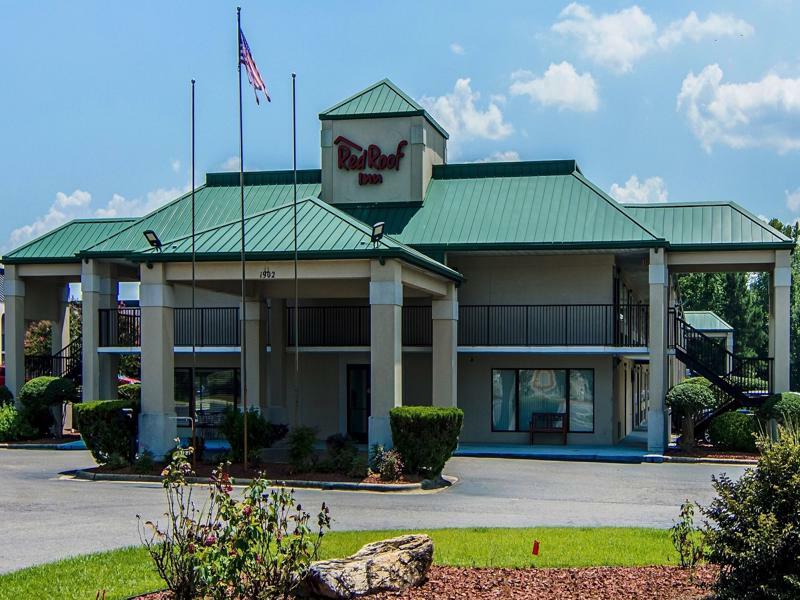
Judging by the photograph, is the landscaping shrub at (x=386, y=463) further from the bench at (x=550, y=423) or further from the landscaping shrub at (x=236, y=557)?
the landscaping shrub at (x=236, y=557)

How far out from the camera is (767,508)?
933 cm

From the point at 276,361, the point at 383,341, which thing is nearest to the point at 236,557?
the point at 383,341

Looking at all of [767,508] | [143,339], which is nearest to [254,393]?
[143,339]

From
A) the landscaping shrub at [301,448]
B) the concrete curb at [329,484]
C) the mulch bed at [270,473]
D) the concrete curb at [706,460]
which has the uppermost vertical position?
the landscaping shrub at [301,448]

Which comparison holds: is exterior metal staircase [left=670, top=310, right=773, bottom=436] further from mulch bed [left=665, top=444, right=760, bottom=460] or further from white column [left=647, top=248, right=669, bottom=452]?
white column [left=647, top=248, right=669, bottom=452]

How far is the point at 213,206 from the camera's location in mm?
32906

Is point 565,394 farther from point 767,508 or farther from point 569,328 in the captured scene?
point 767,508

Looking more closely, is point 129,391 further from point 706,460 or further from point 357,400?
point 706,460

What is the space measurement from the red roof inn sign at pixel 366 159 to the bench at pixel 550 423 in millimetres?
8285

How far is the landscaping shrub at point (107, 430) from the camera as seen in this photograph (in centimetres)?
2195

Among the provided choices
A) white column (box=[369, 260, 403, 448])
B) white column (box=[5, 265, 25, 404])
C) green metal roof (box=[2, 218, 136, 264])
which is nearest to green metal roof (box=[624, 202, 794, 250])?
white column (box=[369, 260, 403, 448])

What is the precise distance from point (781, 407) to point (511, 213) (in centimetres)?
888

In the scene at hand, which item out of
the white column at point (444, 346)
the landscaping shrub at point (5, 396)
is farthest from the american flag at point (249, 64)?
the landscaping shrub at point (5, 396)

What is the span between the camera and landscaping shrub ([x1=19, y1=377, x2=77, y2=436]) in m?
30.2
